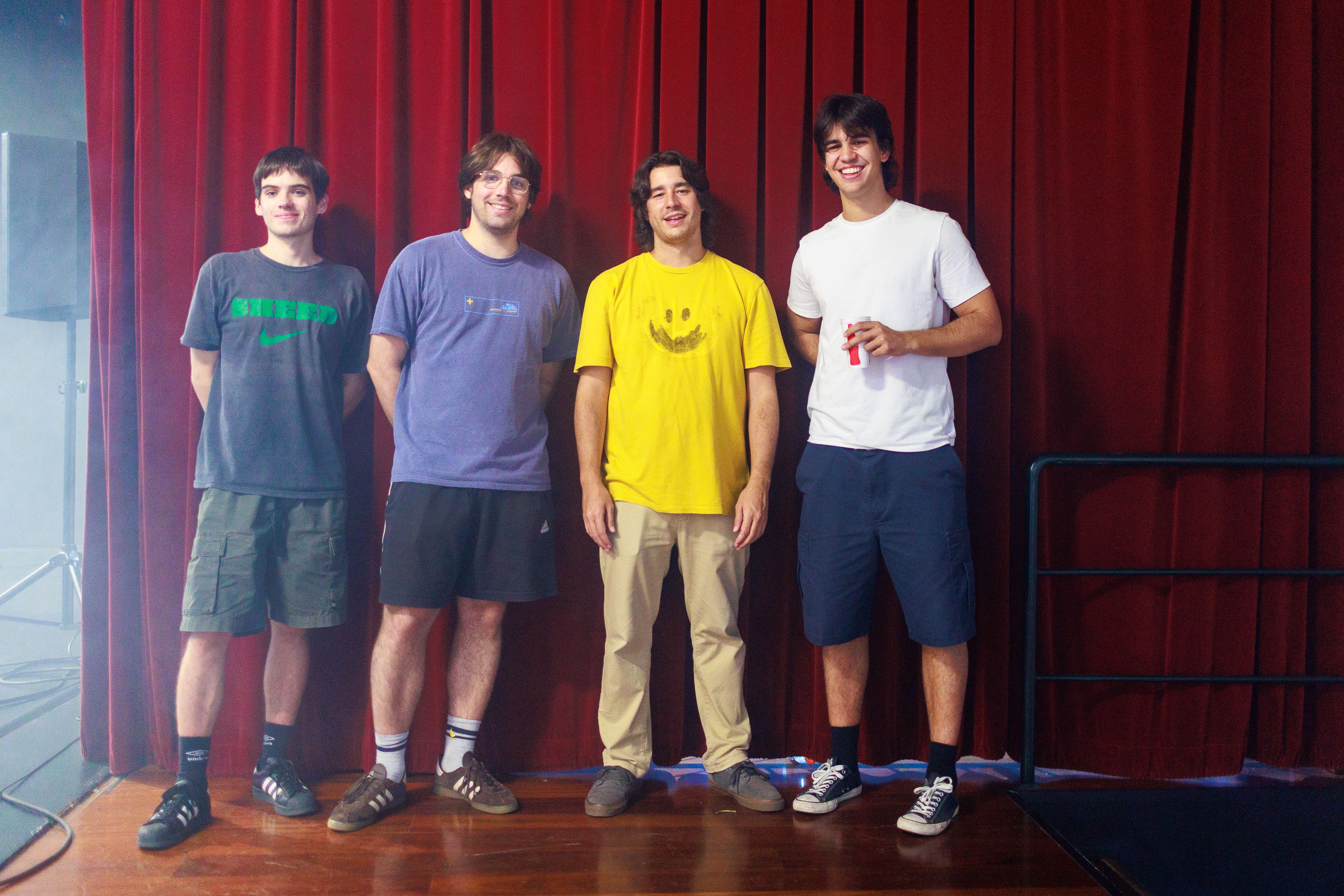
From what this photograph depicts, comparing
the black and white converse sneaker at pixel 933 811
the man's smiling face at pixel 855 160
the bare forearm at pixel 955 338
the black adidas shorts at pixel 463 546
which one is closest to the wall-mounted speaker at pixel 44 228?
the black adidas shorts at pixel 463 546

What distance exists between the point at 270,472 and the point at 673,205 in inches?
45.9

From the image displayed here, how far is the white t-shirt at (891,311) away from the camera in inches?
73.7

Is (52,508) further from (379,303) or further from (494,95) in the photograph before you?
(494,95)

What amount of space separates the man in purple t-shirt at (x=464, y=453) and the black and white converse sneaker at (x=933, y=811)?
0.95 metres

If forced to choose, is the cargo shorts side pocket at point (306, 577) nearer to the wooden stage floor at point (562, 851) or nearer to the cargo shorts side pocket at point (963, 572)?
the wooden stage floor at point (562, 851)

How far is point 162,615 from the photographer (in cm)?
209

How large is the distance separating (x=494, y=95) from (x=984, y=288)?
142 centimetres

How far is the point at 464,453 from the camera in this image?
185cm

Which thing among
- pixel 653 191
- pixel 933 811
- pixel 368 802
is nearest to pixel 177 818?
pixel 368 802

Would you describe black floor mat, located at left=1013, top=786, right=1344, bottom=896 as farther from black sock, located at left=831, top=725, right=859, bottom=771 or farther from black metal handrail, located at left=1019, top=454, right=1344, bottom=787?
black sock, located at left=831, top=725, right=859, bottom=771

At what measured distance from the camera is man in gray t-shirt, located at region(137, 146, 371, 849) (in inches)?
71.6

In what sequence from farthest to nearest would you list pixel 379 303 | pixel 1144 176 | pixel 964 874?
pixel 1144 176
pixel 379 303
pixel 964 874

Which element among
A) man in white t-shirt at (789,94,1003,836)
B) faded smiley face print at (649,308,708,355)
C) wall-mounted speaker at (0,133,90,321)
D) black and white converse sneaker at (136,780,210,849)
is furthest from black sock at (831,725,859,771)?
wall-mounted speaker at (0,133,90,321)

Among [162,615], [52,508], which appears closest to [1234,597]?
[162,615]
